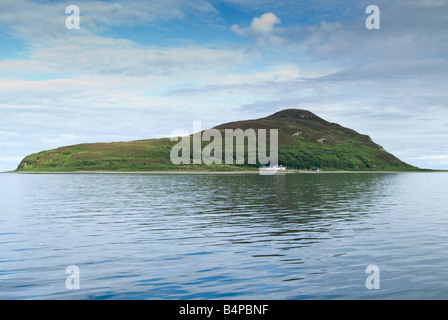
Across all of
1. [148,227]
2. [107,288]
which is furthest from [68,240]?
[107,288]

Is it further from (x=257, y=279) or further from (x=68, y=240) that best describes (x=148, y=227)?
(x=257, y=279)

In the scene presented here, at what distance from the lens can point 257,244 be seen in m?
30.4

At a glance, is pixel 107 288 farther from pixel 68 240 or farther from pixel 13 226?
pixel 13 226

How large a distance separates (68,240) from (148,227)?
8389 mm

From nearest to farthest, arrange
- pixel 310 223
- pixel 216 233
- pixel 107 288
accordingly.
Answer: pixel 107 288, pixel 216 233, pixel 310 223

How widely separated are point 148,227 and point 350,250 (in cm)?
1946

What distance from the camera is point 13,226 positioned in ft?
130

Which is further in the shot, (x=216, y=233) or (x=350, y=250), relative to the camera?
(x=216, y=233)

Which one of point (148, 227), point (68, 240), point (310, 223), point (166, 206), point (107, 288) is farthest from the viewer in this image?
point (166, 206)

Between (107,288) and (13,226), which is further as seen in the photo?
(13,226)
